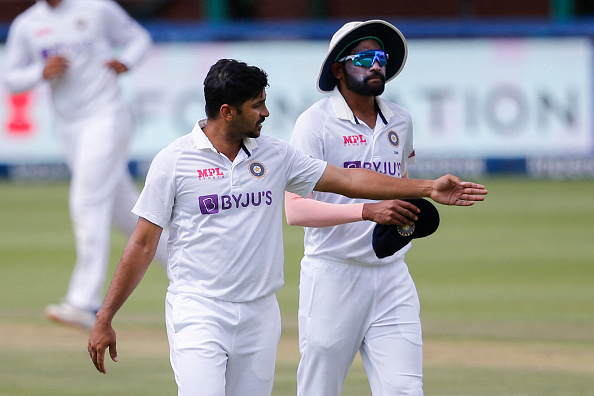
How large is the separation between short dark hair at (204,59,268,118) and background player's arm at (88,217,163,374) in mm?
665

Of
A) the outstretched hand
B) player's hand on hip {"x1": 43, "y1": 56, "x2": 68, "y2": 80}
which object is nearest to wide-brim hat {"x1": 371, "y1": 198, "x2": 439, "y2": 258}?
the outstretched hand

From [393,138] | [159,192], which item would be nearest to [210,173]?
[159,192]

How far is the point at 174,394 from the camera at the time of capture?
745 cm

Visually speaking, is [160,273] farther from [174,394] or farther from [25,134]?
[25,134]

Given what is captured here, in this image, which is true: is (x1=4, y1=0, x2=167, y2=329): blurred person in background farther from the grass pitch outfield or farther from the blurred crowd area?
the blurred crowd area

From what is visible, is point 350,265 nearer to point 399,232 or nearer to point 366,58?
point 399,232

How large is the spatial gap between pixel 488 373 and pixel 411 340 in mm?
2395

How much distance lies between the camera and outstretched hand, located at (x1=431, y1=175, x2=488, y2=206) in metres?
5.50

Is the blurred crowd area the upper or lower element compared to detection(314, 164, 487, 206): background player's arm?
upper

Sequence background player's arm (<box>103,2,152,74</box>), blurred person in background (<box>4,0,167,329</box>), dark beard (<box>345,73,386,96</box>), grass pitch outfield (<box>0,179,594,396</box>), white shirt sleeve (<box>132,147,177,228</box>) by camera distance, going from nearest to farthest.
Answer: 1. white shirt sleeve (<box>132,147,177,228</box>)
2. dark beard (<box>345,73,386,96</box>)
3. grass pitch outfield (<box>0,179,594,396</box>)
4. blurred person in background (<box>4,0,167,329</box>)
5. background player's arm (<box>103,2,152,74</box>)

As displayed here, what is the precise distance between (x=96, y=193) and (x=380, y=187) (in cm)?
427

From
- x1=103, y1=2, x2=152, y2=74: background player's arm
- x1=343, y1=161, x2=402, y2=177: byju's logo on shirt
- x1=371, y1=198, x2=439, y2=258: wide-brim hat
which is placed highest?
x1=103, y1=2, x2=152, y2=74: background player's arm

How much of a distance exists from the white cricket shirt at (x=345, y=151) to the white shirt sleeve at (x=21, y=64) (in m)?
4.37

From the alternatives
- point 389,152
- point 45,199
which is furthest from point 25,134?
point 389,152
